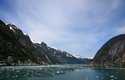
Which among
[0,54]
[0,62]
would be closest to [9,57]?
[0,54]

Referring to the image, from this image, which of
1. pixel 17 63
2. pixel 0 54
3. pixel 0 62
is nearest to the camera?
pixel 0 62

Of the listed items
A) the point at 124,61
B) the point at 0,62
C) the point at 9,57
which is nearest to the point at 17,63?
the point at 9,57

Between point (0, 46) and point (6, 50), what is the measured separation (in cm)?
660

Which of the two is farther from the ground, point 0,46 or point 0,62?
point 0,46

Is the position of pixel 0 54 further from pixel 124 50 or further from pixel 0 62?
pixel 124 50

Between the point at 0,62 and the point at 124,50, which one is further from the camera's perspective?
the point at 124,50

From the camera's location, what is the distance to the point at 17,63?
646ft

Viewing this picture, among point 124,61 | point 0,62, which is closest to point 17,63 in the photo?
point 0,62

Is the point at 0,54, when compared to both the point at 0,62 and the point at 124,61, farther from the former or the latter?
the point at 124,61

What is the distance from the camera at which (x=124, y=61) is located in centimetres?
17050

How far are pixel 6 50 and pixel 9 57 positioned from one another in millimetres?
14000

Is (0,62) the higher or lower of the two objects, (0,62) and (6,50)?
the lower

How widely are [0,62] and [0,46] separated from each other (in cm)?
3515

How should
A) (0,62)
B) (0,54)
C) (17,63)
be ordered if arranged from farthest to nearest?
(17,63) → (0,54) → (0,62)
